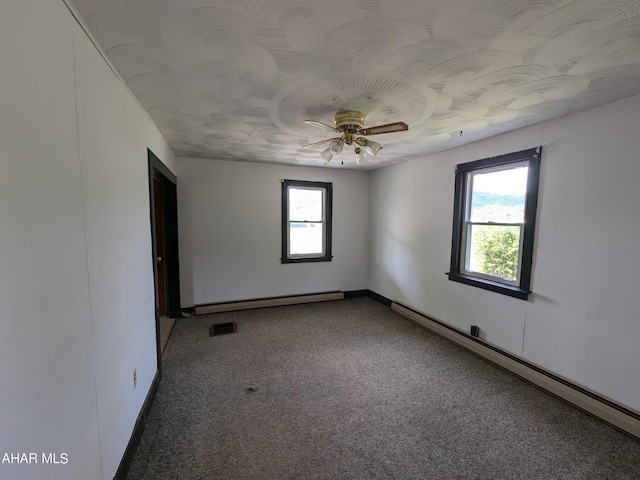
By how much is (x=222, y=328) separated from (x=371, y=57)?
11.6 feet

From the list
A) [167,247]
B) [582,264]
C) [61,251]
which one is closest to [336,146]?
[61,251]

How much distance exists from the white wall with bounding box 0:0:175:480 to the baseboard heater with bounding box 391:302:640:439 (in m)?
3.31

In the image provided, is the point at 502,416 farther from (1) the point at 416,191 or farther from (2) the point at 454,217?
(1) the point at 416,191

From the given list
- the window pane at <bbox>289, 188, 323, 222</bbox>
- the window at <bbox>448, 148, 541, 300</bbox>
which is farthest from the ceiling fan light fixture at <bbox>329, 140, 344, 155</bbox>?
the window pane at <bbox>289, 188, 323, 222</bbox>

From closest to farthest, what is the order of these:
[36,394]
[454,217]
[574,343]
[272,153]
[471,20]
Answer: [36,394], [471,20], [574,343], [454,217], [272,153]

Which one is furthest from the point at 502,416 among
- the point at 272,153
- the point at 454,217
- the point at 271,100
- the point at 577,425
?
the point at 272,153

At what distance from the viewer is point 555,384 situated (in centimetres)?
242

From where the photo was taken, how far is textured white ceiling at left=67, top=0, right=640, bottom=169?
4.02 ft

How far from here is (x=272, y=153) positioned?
386cm

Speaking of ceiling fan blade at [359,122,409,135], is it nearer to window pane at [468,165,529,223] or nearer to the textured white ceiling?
the textured white ceiling

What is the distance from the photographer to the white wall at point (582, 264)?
2.05 metres

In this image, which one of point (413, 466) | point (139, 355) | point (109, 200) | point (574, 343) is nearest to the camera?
point (109, 200)

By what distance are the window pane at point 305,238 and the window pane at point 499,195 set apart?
2540 mm

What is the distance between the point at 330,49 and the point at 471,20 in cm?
68
